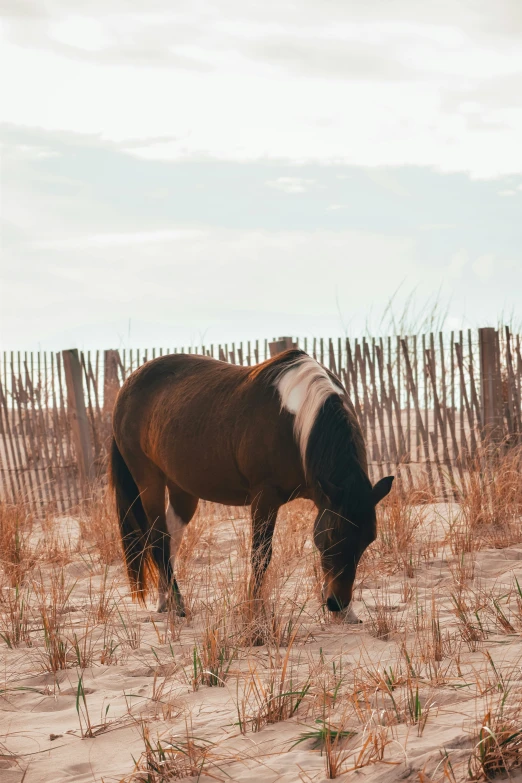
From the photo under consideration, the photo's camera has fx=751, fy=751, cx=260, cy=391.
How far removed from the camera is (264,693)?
2355mm

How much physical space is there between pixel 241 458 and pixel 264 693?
178 centimetres

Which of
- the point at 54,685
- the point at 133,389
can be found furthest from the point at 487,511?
the point at 54,685

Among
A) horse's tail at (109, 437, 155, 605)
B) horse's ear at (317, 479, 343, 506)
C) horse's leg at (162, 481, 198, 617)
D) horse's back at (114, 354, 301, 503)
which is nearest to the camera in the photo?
horse's ear at (317, 479, 343, 506)

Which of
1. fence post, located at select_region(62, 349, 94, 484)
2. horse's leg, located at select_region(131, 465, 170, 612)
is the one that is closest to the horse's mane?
horse's leg, located at select_region(131, 465, 170, 612)

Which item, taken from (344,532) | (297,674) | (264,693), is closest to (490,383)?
(344,532)

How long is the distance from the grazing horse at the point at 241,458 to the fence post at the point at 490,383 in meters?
Answer: 4.36

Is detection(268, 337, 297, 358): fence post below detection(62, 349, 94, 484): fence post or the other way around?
the other way around

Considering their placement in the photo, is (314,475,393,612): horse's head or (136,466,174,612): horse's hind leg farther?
(136,466,174,612): horse's hind leg

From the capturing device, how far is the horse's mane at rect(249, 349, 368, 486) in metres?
3.64

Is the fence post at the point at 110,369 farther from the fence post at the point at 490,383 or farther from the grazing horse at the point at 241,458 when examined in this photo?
the grazing horse at the point at 241,458

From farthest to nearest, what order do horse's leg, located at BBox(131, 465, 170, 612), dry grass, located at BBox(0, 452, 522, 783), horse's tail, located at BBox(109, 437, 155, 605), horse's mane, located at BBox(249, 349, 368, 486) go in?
horse's tail, located at BBox(109, 437, 155, 605) → horse's leg, located at BBox(131, 465, 170, 612) → horse's mane, located at BBox(249, 349, 368, 486) → dry grass, located at BBox(0, 452, 522, 783)

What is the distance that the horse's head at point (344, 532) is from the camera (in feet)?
11.5

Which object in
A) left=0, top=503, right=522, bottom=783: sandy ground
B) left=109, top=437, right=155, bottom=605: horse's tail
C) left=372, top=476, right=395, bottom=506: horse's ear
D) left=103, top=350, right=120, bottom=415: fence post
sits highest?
left=103, top=350, right=120, bottom=415: fence post

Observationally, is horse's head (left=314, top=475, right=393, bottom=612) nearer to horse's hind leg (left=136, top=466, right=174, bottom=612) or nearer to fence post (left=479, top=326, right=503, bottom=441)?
horse's hind leg (left=136, top=466, right=174, bottom=612)
